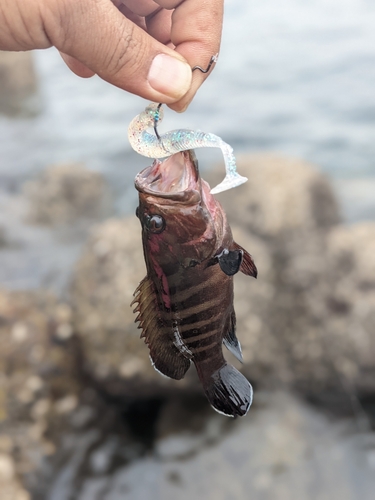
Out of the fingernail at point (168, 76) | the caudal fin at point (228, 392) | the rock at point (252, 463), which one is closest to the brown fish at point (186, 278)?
the caudal fin at point (228, 392)

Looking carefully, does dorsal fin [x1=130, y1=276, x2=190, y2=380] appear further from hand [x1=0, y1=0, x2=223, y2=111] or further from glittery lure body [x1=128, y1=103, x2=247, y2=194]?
hand [x1=0, y1=0, x2=223, y2=111]

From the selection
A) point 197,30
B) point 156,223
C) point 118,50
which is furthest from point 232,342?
point 197,30

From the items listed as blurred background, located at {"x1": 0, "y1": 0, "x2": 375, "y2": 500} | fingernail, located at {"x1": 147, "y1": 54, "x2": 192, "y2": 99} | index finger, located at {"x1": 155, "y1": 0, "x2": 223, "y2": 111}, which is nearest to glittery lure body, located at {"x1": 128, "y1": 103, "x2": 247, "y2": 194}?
fingernail, located at {"x1": 147, "y1": 54, "x2": 192, "y2": 99}

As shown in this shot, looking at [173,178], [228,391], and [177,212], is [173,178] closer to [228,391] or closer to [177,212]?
[177,212]

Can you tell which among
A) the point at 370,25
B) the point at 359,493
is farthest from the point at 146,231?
the point at 370,25

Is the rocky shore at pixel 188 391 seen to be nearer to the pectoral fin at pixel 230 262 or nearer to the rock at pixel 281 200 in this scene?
the rock at pixel 281 200

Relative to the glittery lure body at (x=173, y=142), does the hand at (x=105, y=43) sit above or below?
above

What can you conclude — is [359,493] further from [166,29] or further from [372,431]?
[166,29]
